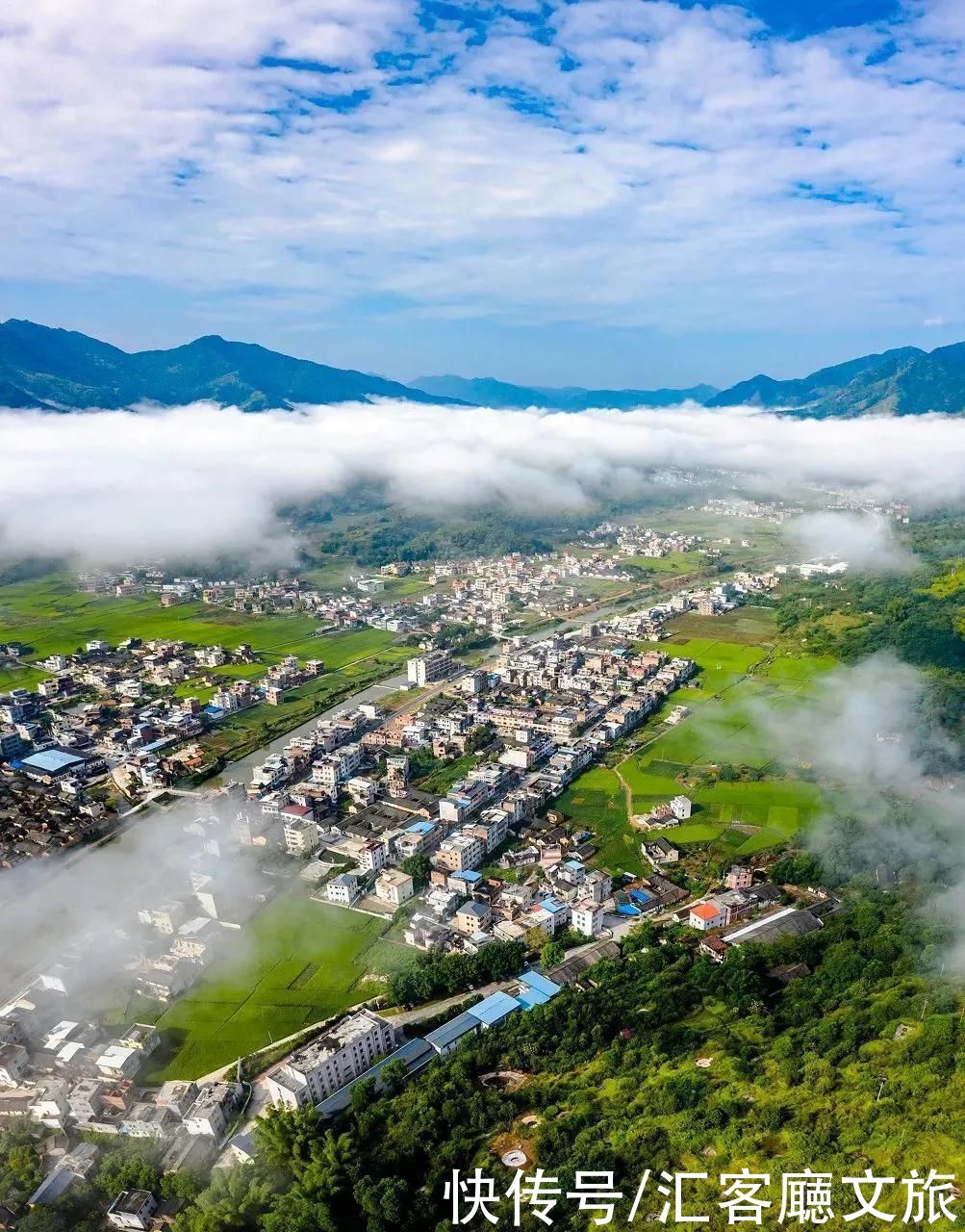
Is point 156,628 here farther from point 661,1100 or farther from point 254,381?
point 254,381

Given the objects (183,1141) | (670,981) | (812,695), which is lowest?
(183,1141)

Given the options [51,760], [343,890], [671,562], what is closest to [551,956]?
[343,890]

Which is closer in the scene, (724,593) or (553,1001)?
(553,1001)

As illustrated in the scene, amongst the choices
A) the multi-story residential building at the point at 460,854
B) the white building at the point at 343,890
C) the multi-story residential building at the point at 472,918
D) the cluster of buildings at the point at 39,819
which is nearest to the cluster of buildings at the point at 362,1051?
the multi-story residential building at the point at 472,918

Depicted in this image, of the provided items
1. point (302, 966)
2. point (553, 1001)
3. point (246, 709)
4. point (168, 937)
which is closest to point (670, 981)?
point (553, 1001)

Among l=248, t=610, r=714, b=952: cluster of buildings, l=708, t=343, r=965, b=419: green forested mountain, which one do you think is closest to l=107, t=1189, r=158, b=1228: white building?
l=248, t=610, r=714, b=952: cluster of buildings

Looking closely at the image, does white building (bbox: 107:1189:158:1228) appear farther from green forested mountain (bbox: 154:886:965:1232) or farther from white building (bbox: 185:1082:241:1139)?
white building (bbox: 185:1082:241:1139)

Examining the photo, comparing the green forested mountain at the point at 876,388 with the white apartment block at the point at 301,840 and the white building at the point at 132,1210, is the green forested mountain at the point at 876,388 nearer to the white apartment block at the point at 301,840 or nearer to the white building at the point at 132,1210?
the white apartment block at the point at 301,840

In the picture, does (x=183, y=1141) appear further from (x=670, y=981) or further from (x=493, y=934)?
(x=670, y=981)
